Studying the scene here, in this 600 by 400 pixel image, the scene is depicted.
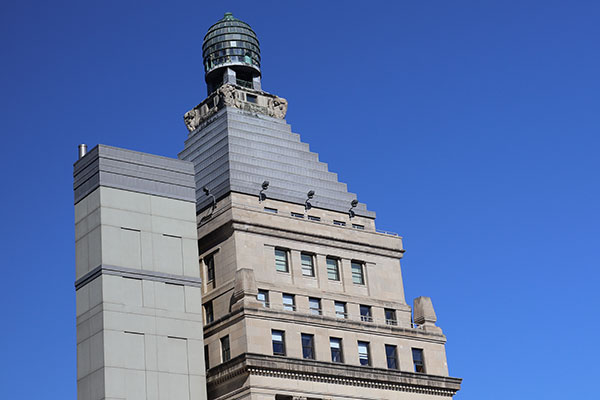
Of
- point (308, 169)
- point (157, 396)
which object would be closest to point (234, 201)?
point (308, 169)

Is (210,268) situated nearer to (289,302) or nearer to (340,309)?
(289,302)

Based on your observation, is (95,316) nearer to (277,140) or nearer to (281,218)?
(281,218)

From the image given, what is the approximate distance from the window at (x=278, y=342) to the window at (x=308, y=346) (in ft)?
6.42

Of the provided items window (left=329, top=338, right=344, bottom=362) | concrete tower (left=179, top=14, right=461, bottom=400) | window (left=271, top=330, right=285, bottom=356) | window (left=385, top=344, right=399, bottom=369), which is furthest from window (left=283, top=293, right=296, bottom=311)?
window (left=385, top=344, right=399, bottom=369)

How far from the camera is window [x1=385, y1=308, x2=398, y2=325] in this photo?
315 feet

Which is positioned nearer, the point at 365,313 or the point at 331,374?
the point at 331,374

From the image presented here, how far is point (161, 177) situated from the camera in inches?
3548

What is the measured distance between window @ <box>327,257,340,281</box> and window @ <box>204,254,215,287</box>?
1003 centimetres

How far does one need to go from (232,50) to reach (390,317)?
32.2 meters

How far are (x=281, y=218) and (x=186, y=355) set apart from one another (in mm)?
15413

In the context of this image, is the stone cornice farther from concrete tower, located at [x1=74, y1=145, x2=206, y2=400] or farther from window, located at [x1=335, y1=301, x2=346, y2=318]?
window, located at [x1=335, y1=301, x2=346, y2=318]

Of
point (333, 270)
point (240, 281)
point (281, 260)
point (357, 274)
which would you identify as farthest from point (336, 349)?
point (240, 281)

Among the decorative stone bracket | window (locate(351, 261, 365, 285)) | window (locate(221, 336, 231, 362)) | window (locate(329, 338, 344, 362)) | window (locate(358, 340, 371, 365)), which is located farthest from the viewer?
the decorative stone bracket

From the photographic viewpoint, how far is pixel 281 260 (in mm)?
93625
